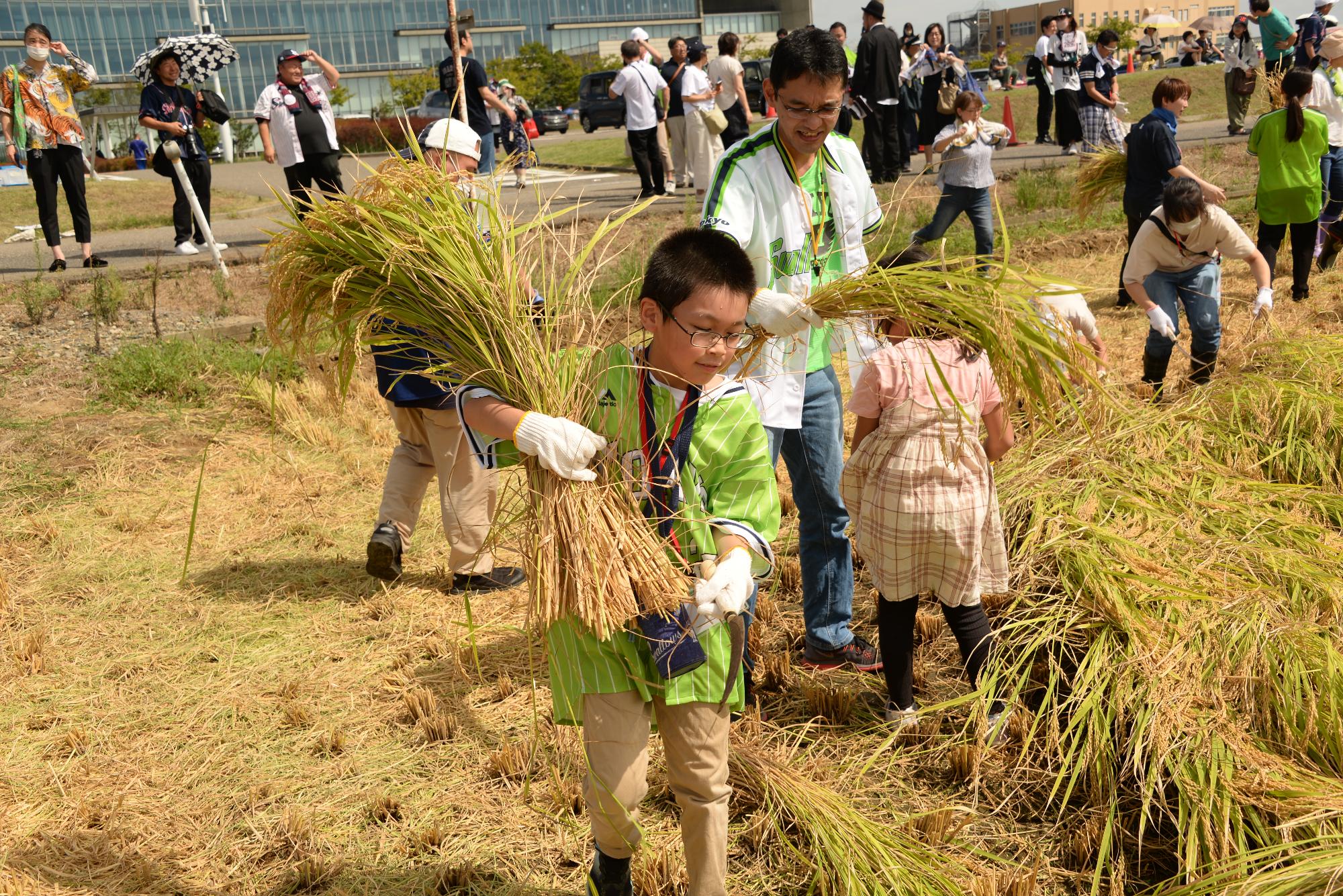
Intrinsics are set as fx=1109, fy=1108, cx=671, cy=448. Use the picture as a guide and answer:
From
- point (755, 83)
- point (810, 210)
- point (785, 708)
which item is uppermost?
point (755, 83)

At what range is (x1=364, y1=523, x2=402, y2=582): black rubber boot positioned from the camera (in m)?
4.36

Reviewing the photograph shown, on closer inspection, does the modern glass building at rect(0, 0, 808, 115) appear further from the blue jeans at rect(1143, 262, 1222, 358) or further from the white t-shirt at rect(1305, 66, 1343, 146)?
the blue jeans at rect(1143, 262, 1222, 358)

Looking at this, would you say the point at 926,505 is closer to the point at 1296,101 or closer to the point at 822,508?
the point at 822,508

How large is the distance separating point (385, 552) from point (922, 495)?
2.25 m

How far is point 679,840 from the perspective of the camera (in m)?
2.86

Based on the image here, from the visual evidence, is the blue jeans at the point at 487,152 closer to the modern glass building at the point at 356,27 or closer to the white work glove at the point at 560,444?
the white work glove at the point at 560,444

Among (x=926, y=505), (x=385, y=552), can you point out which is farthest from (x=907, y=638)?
(x=385, y=552)

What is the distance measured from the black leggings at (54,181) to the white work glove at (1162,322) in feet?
26.9

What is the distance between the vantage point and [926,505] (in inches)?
121

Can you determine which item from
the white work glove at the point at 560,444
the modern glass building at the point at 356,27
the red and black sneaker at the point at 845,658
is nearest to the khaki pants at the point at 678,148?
the red and black sneaker at the point at 845,658

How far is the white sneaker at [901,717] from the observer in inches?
127

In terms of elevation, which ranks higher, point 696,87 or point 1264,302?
point 696,87

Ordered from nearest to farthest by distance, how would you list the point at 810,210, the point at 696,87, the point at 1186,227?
the point at 810,210 < the point at 1186,227 < the point at 696,87

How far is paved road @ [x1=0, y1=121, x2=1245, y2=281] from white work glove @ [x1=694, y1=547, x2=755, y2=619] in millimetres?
4901
